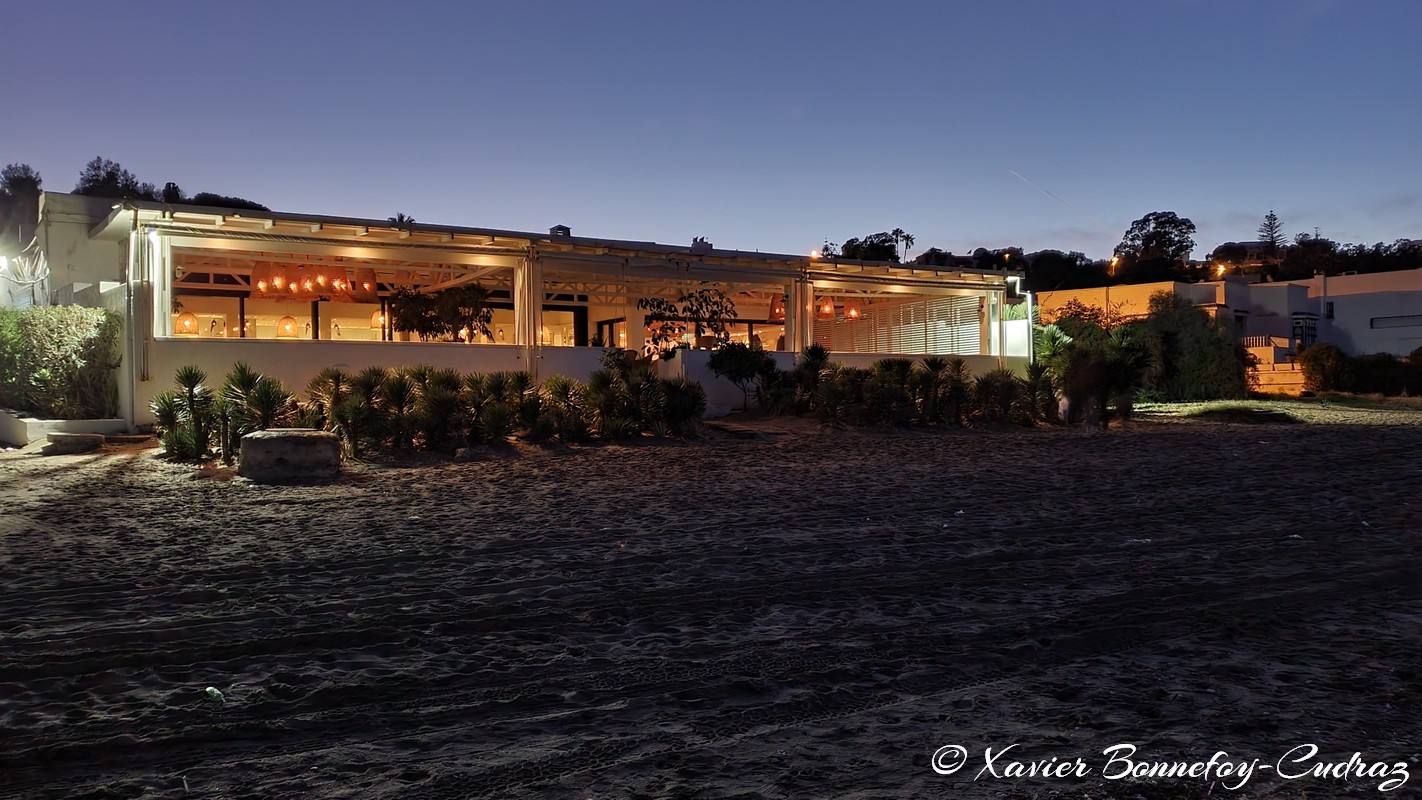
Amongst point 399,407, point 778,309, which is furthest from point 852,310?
point 399,407

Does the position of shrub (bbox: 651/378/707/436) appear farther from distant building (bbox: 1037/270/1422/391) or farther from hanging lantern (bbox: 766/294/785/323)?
distant building (bbox: 1037/270/1422/391)

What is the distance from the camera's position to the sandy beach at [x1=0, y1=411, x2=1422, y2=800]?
3033mm

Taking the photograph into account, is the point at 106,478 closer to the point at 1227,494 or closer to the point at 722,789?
the point at 722,789

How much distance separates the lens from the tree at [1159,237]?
290 feet

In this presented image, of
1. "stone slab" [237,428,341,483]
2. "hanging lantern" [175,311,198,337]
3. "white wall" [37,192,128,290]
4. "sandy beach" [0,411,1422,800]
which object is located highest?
"white wall" [37,192,128,290]

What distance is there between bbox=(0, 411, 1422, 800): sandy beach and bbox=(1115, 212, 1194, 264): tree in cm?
8893

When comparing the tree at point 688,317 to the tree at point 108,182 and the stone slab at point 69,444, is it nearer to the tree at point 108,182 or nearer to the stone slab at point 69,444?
the stone slab at point 69,444

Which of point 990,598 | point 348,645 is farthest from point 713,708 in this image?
point 990,598

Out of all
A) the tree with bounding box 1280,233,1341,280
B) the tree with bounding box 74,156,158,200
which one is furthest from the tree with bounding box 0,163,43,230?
the tree with bounding box 1280,233,1341,280

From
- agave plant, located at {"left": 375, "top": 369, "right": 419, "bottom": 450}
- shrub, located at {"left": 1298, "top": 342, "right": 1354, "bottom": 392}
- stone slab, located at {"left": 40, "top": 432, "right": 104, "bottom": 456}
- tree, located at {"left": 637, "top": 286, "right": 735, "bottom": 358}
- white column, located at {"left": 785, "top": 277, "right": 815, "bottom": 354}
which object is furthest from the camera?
shrub, located at {"left": 1298, "top": 342, "right": 1354, "bottom": 392}

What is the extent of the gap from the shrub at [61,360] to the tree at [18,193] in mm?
26297

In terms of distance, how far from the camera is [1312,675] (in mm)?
3775

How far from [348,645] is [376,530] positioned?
3.05 metres

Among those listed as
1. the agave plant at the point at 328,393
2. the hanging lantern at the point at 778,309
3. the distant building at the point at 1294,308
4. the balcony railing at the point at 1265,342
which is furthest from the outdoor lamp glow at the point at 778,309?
the balcony railing at the point at 1265,342
